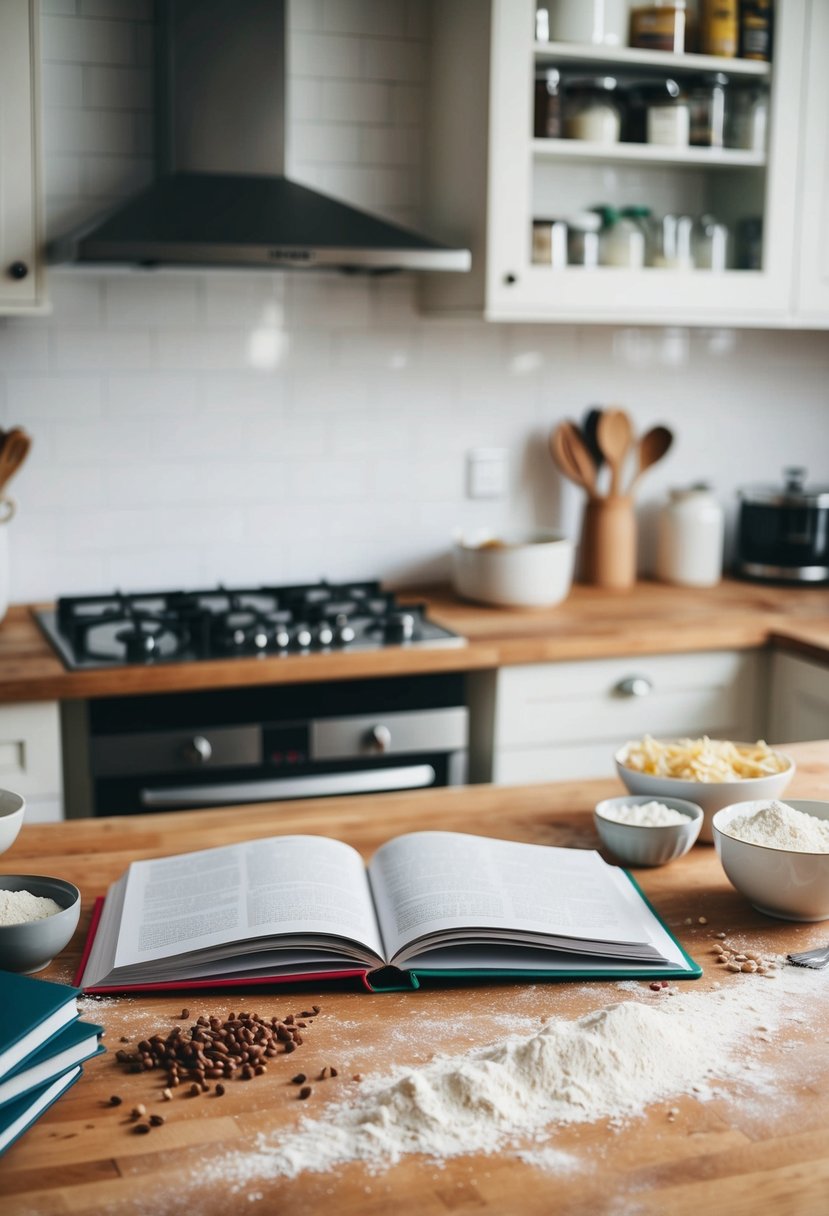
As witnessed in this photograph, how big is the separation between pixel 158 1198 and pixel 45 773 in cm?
162

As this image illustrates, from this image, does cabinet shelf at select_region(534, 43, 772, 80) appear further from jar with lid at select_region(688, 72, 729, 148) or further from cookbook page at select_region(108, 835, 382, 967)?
cookbook page at select_region(108, 835, 382, 967)

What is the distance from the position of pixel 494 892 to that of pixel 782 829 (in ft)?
1.05

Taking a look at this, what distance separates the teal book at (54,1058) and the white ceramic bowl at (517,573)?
2063mm

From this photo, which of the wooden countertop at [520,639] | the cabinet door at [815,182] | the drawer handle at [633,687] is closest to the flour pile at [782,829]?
the wooden countertop at [520,639]

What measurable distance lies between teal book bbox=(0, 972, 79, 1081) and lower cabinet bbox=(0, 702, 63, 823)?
138 cm

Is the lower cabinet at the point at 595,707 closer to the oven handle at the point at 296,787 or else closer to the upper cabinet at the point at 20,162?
the oven handle at the point at 296,787

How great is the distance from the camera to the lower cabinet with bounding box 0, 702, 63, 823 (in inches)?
95.9

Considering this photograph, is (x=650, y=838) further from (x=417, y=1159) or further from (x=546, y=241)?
(x=546, y=241)

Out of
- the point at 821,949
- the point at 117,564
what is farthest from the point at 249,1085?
the point at 117,564

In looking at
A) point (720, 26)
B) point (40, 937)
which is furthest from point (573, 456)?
point (40, 937)

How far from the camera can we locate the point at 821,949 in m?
1.34

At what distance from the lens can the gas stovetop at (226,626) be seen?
261 centimetres

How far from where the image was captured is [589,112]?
298 centimetres

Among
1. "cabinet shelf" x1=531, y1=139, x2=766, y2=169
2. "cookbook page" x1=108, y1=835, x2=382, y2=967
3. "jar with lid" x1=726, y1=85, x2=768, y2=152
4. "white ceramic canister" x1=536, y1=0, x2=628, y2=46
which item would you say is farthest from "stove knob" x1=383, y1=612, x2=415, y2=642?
"jar with lid" x1=726, y1=85, x2=768, y2=152
